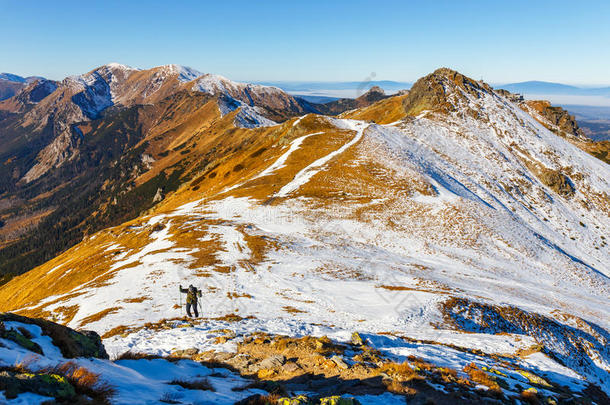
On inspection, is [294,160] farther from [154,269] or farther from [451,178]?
[154,269]

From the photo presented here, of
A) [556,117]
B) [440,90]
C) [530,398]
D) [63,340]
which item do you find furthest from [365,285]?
[556,117]

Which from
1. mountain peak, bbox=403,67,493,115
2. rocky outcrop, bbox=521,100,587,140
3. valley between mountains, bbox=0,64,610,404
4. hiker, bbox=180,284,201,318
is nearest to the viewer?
valley between mountains, bbox=0,64,610,404

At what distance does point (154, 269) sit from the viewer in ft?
111

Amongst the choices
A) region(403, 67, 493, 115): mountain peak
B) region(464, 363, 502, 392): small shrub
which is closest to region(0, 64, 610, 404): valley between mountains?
region(464, 363, 502, 392): small shrub

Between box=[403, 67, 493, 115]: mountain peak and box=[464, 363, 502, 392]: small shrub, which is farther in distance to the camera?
box=[403, 67, 493, 115]: mountain peak

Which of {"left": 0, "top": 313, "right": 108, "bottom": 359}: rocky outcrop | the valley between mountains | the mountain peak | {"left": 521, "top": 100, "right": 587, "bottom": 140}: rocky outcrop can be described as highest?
the mountain peak

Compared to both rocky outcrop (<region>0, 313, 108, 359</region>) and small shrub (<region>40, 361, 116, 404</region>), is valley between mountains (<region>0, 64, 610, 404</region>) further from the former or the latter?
small shrub (<region>40, 361, 116, 404</region>)

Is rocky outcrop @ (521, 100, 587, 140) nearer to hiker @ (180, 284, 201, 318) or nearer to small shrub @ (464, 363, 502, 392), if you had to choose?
small shrub @ (464, 363, 502, 392)

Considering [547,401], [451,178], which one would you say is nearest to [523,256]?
[451,178]

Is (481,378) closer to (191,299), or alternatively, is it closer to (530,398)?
(530,398)

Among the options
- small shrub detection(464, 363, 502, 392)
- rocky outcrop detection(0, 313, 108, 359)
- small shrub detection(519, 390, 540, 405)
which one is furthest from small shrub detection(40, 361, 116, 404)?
small shrub detection(519, 390, 540, 405)

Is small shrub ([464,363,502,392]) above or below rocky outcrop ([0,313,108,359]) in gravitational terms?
below

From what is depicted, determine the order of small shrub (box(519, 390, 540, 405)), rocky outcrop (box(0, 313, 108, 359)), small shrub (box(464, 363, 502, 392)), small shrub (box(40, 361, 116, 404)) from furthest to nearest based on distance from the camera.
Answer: small shrub (box(464, 363, 502, 392)), small shrub (box(519, 390, 540, 405)), rocky outcrop (box(0, 313, 108, 359)), small shrub (box(40, 361, 116, 404))

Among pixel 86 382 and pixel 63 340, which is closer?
pixel 86 382
